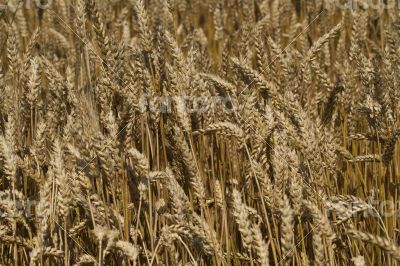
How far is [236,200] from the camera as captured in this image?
159 cm

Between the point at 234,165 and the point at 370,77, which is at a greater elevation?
the point at 370,77

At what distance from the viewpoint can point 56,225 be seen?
192 centimetres

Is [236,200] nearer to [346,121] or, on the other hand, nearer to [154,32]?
[346,121]

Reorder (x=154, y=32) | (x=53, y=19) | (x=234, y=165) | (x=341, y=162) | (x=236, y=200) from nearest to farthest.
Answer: (x=236, y=200) → (x=234, y=165) → (x=341, y=162) → (x=154, y=32) → (x=53, y=19)

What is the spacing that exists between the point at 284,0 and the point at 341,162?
177 centimetres

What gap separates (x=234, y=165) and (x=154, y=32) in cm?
123

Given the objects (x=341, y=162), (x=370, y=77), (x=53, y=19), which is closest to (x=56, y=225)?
(x=341, y=162)

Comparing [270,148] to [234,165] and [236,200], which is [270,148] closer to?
[234,165]

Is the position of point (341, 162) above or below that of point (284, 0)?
below

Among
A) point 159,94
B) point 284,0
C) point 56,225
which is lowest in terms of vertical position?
point 56,225

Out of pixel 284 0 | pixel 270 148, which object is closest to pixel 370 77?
pixel 270 148

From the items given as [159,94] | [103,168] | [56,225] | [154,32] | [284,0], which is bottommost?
[56,225]

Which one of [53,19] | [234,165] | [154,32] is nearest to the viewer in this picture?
[234,165]

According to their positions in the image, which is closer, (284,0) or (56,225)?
(56,225)
